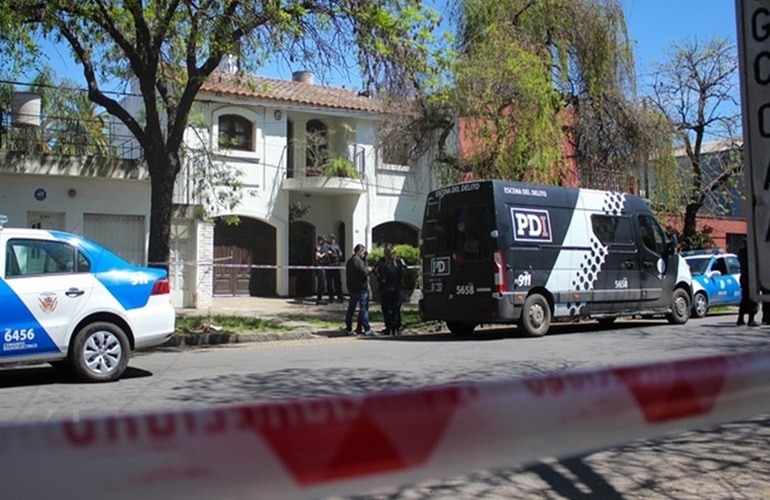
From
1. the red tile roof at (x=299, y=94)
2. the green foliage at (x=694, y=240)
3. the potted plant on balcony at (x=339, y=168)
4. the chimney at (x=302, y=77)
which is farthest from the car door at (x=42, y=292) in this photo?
the green foliage at (x=694, y=240)

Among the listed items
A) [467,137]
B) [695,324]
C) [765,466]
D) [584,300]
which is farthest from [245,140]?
[765,466]

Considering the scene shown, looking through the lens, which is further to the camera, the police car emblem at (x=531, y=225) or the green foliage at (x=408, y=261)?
the green foliage at (x=408, y=261)

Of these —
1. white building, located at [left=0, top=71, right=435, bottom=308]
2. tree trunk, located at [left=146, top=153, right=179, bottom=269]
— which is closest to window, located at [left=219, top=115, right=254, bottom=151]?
white building, located at [left=0, top=71, right=435, bottom=308]

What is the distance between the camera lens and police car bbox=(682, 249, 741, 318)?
1764 cm

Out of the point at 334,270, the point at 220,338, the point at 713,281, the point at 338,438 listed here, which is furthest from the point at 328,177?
the point at 338,438

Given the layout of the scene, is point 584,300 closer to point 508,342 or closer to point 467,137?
point 508,342

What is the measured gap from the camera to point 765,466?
16.8 ft

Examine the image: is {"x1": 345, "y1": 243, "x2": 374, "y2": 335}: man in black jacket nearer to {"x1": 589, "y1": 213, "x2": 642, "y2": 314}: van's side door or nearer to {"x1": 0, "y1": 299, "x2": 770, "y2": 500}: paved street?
{"x1": 0, "y1": 299, "x2": 770, "y2": 500}: paved street

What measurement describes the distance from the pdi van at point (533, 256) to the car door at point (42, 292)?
6.72 meters

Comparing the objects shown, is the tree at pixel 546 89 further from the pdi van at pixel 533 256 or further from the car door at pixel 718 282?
the car door at pixel 718 282

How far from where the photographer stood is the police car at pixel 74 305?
313 inches

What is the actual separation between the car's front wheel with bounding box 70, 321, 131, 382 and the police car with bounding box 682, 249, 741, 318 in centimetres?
1350

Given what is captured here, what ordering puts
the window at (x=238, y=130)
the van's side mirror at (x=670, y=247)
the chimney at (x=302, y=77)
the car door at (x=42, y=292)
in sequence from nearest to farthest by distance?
the car door at (x=42, y=292)
the van's side mirror at (x=670, y=247)
the window at (x=238, y=130)
the chimney at (x=302, y=77)

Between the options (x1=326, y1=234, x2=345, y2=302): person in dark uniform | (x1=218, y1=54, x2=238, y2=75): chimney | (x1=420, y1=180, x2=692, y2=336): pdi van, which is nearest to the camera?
(x1=420, y1=180, x2=692, y2=336): pdi van
